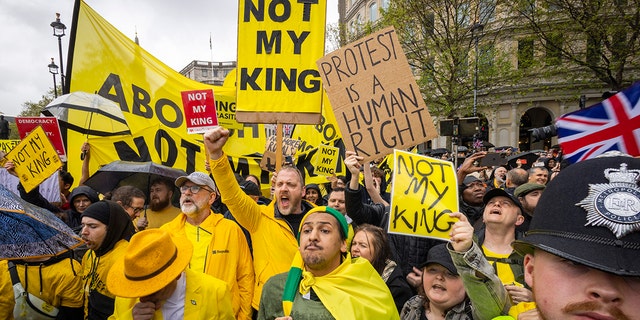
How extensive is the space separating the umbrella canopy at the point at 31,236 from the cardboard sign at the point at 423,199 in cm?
214

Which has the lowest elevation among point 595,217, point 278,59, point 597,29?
point 595,217

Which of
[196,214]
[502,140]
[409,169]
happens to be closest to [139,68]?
[196,214]

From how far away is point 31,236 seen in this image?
231cm

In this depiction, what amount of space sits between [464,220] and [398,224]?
608mm

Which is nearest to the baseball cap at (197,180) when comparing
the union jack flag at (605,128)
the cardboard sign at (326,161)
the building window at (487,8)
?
the union jack flag at (605,128)

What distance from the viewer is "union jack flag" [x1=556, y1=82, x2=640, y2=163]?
8.20 feet

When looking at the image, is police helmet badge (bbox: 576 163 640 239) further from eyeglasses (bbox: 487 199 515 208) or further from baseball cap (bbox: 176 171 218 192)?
baseball cap (bbox: 176 171 218 192)

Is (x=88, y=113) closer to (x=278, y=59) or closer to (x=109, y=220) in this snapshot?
(x=109, y=220)

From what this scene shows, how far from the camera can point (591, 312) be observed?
2.96ft

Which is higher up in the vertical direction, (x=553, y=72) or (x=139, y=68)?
(x=553, y=72)

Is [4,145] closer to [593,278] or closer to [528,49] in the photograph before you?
[593,278]

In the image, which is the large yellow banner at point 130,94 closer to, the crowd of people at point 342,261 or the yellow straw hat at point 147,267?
the crowd of people at point 342,261

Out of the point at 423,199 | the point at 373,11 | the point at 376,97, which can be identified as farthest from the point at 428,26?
the point at 373,11

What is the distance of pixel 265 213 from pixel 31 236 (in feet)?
5.33
